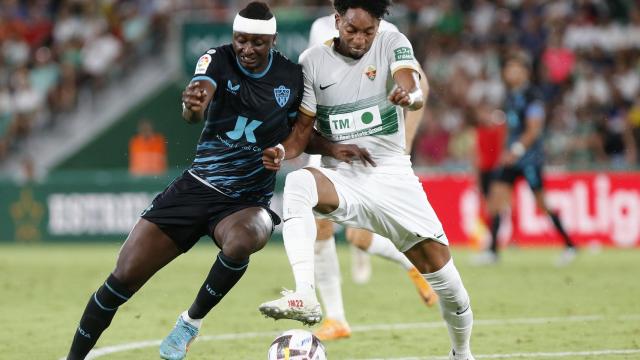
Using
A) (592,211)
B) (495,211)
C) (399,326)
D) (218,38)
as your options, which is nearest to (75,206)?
(218,38)

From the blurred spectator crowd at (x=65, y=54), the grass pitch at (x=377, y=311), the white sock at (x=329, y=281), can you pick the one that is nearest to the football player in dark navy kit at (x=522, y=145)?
the grass pitch at (x=377, y=311)

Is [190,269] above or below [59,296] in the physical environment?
below

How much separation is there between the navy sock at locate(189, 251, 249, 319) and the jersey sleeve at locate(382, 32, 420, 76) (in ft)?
4.88

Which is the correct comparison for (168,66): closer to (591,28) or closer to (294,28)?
(294,28)

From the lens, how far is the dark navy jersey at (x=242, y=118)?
7.05 metres

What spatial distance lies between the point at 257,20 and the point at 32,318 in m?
4.63

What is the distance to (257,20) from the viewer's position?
689 centimetres

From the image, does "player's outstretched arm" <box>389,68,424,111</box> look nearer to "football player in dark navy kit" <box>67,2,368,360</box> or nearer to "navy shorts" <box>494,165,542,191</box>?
"football player in dark navy kit" <box>67,2,368,360</box>

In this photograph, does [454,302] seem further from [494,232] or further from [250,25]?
[494,232]

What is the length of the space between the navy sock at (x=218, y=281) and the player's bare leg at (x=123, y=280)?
362 mm

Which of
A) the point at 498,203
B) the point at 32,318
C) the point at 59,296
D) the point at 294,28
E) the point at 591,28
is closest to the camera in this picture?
the point at 32,318

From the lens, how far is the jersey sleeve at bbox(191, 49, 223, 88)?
22.6 feet

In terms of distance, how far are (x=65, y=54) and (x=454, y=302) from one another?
19.1m

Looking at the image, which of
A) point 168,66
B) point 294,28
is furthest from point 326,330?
point 168,66
